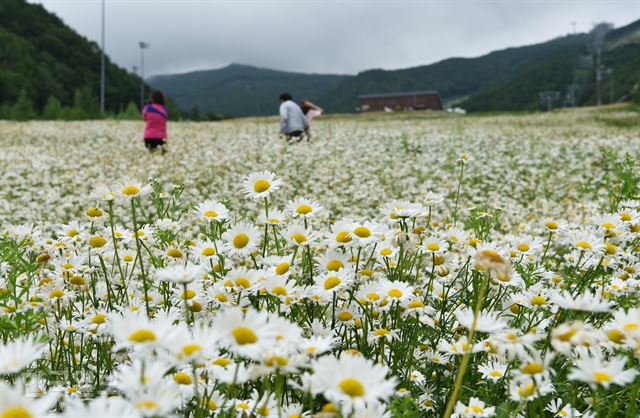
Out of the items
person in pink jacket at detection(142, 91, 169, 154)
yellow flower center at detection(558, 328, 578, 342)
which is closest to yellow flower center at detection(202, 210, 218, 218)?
yellow flower center at detection(558, 328, 578, 342)

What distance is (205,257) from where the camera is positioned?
231 centimetres

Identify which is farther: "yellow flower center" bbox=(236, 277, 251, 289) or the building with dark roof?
the building with dark roof

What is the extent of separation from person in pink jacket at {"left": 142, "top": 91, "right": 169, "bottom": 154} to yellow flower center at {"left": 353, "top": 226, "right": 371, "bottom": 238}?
42.1 feet

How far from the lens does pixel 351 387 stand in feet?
3.76

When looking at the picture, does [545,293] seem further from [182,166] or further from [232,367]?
[182,166]

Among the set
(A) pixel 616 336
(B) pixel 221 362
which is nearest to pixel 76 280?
(B) pixel 221 362

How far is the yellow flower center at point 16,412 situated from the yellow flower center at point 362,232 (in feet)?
5.05

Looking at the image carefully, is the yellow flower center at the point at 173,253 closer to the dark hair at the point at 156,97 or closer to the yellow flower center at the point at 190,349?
the yellow flower center at the point at 190,349

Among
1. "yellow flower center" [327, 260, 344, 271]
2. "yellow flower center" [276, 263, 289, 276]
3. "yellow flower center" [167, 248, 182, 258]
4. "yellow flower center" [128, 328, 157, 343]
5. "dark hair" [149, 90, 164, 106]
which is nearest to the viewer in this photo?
"yellow flower center" [128, 328, 157, 343]

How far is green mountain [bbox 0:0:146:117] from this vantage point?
80.8 metres

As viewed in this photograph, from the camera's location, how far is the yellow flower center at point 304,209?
7.75 ft

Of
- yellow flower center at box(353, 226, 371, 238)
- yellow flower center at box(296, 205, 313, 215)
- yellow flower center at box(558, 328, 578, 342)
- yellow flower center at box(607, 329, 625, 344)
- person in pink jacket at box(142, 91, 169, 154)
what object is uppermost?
person in pink jacket at box(142, 91, 169, 154)

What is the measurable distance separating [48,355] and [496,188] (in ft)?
29.6

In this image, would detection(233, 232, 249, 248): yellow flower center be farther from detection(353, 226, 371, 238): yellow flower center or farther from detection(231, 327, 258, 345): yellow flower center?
detection(231, 327, 258, 345): yellow flower center
